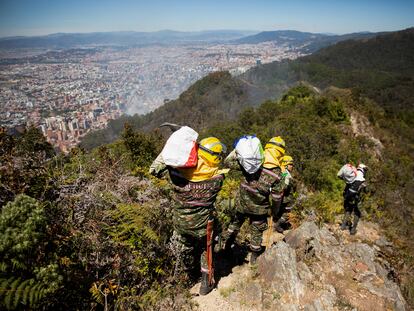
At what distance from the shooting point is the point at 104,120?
64625 mm

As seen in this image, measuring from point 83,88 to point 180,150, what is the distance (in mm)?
83529

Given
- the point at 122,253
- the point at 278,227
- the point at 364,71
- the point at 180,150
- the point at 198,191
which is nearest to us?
the point at 180,150

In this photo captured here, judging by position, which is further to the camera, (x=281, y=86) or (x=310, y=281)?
(x=281, y=86)

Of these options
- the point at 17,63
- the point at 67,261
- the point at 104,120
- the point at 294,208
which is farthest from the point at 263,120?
the point at 17,63

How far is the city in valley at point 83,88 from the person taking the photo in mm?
42844

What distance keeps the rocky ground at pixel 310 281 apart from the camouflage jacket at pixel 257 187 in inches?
30.3

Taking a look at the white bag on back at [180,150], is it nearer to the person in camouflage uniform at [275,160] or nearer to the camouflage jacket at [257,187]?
the camouflage jacket at [257,187]

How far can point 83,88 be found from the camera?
76.7 meters

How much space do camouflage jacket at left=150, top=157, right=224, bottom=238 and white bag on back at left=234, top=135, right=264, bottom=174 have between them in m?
0.45

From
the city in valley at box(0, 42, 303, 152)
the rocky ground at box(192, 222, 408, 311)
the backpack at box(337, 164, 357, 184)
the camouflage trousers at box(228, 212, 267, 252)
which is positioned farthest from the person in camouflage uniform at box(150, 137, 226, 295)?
the city in valley at box(0, 42, 303, 152)

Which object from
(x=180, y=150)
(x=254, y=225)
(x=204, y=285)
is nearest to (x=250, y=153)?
(x=180, y=150)

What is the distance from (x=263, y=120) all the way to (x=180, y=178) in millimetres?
27551

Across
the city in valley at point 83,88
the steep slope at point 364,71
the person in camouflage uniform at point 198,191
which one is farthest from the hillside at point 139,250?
the steep slope at point 364,71

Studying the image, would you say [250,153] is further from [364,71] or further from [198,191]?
[364,71]
